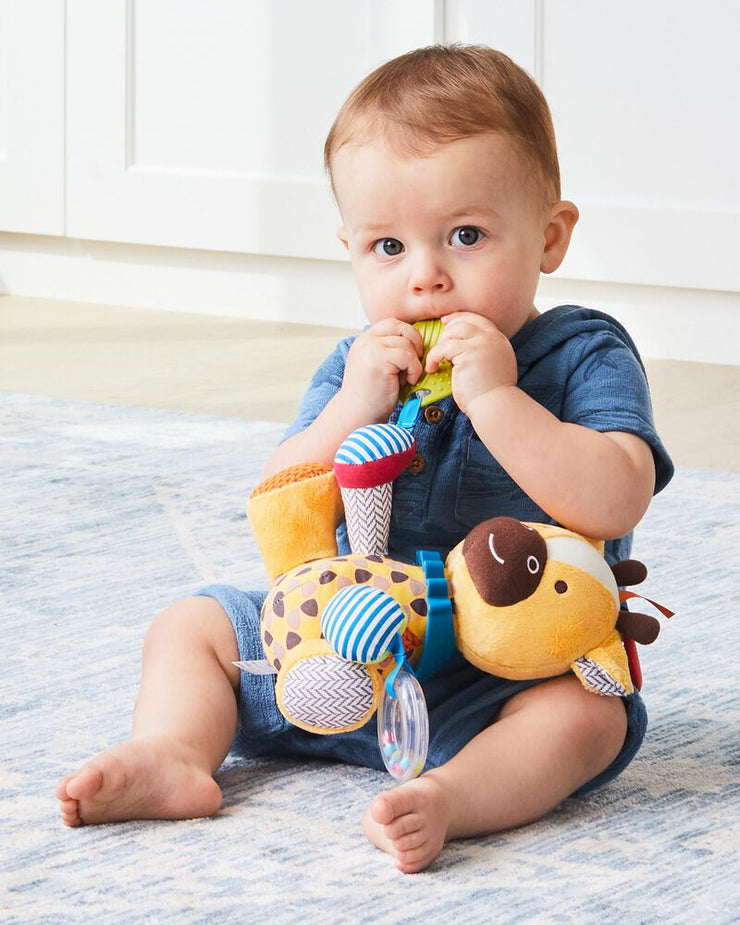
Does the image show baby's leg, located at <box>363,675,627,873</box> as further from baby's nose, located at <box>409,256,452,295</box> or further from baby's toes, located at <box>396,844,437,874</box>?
baby's nose, located at <box>409,256,452,295</box>

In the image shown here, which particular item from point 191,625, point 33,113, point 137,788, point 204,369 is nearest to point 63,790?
point 137,788

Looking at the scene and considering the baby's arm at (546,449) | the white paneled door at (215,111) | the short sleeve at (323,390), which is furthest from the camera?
the white paneled door at (215,111)

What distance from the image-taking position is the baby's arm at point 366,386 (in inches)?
32.9

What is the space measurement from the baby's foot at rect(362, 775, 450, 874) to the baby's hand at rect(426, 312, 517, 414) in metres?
0.21

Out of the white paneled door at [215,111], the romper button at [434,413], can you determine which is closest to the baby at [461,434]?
the romper button at [434,413]

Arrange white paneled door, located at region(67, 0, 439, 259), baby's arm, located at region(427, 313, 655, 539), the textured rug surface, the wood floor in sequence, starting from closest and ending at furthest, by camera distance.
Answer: the textured rug surface → baby's arm, located at region(427, 313, 655, 539) → the wood floor → white paneled door, located at region(67, 0, 439, 259)

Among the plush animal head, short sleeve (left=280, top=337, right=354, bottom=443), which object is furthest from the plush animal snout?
short sleeve (left=280, top=337, right=354, bottom=443)

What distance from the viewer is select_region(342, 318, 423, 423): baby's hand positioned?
2.74 ft

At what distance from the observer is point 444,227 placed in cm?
82

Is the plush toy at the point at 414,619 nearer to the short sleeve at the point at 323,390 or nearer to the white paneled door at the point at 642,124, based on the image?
the short sleeve at the point at 323,390

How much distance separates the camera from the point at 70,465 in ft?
5.21

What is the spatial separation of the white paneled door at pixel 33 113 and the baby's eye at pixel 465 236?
78.7 inches

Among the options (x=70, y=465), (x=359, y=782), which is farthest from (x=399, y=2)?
(x=359, y=782)

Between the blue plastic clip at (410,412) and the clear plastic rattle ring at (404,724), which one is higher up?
the blue plastic clip at (410,412)
